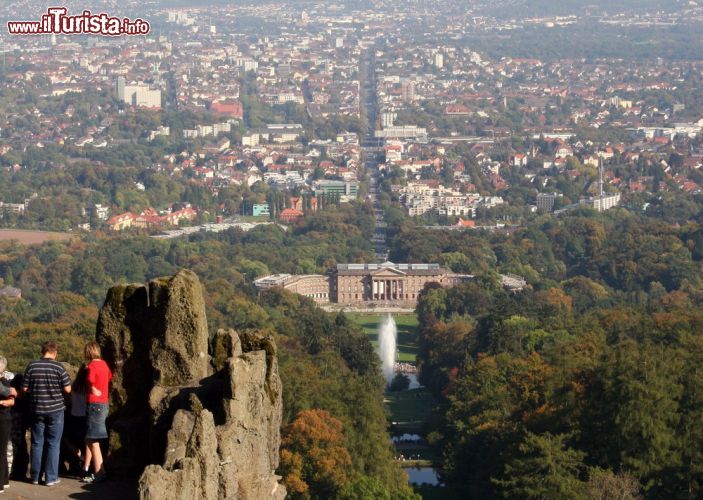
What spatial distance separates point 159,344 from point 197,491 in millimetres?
1618

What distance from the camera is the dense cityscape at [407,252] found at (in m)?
32.8

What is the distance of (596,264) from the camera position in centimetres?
8400

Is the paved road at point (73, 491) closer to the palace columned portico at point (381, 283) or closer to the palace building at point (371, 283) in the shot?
the palace building at point (371, 283)

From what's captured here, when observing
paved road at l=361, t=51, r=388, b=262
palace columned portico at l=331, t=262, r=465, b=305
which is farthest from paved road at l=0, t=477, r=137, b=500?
paved road at l=361, t=51, r=388, b=262

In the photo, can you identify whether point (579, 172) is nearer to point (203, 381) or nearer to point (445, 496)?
point (445, 496)

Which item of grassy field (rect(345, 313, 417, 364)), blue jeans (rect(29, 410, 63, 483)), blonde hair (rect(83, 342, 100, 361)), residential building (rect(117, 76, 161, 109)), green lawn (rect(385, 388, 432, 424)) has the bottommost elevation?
residential building (rect(117, 76, 161, 109))

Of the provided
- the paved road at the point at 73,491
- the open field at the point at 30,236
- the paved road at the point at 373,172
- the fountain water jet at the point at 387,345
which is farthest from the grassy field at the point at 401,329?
the paved road at the point at 73,491

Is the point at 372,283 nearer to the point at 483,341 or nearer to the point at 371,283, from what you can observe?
the point at 371,283

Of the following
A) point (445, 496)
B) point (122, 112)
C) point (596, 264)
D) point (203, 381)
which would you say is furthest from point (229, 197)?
point (203, 381)

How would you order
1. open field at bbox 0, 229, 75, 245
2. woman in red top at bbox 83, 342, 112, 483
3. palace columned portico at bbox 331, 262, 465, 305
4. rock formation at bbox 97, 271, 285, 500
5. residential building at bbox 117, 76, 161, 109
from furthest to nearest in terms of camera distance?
residential building at bbox 117, 76, 161, 109
open field at bbox 0, 229, 75, 245
palace columned portico at bbox 331, 262, 465, 305
woman in red top at bbox 83, 342, 112, 483
rock formation at bbox 97, 271, 285, 500

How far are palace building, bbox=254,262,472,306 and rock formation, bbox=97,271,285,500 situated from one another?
226ft

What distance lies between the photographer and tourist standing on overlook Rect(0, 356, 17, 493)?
12.5 m

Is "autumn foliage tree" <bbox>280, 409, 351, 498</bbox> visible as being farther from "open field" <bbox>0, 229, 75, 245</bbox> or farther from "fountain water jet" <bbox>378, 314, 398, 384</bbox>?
"open field" <bbox>0, 229, 75, 245</bbox>

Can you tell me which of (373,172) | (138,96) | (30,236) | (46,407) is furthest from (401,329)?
(138,96)
